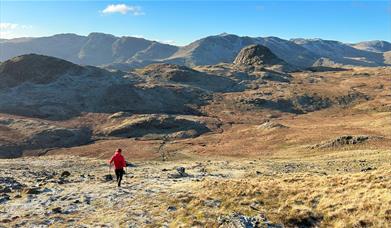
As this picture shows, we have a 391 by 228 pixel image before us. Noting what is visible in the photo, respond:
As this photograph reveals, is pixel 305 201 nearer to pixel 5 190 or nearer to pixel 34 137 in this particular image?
pixel 5 190

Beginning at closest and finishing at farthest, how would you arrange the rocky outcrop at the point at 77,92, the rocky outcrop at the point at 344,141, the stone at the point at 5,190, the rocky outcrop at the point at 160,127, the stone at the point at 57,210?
1. the stone at the point at 57,210
2. the stone at the point at 5,190
3. the rocky outcrop at the point at 344,141
4. the rocky outcrop at the point at 160,127
5. the rocky outcrop at the point at 77,92

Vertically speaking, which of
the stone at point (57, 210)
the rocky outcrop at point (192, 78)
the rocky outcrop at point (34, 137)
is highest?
the rocky outcrop at point (192, 78)

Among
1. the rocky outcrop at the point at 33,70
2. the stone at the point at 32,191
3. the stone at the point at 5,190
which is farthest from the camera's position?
the rocky outcrop at the point at 33,70

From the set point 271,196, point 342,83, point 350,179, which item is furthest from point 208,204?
point 342,83

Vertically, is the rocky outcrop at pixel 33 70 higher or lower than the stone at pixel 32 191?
higher

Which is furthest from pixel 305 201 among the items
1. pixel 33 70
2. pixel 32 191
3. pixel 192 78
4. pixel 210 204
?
pixel 192 78

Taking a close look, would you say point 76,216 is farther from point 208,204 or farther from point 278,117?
point 278,117

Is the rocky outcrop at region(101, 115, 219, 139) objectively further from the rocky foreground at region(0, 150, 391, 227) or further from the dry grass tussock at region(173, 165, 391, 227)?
the dry grass tussock at region(173, 165, 391, 227)

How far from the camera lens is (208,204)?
22.1m

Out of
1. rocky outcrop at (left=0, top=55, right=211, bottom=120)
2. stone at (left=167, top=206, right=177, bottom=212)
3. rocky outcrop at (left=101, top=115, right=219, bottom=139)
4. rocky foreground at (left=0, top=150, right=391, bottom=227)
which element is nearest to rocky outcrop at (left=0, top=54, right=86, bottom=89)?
rocky outcrop at (left=0, top=55, right=211, bottom=120)

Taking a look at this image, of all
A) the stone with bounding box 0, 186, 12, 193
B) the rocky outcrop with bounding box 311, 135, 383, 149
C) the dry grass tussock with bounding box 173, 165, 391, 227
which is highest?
the dry grass tussock with bounding box 173, 165, 391, 227

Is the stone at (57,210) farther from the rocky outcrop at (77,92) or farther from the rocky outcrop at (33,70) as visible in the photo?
the rocky outcrop at (33,70)

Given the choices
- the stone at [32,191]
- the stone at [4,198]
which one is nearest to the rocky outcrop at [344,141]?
the stone at [32,191]

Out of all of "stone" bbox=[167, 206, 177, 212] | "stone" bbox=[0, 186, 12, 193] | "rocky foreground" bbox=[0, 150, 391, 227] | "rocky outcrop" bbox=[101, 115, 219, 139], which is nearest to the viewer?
"rocky foreground" bbox=[0, 150, 391, 227]
